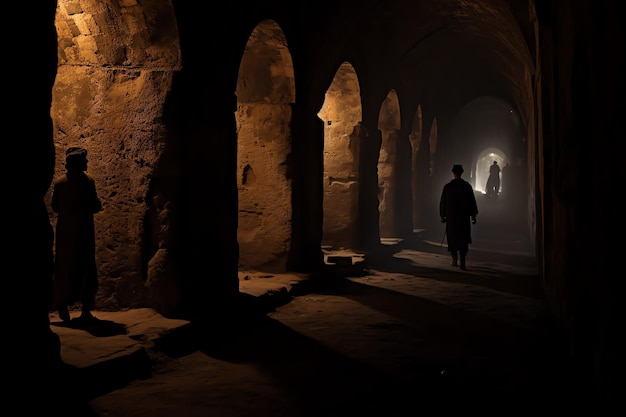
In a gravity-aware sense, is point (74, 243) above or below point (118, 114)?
below

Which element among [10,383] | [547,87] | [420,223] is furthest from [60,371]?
[420,223]

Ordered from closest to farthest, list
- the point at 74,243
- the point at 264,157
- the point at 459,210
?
the point at 74,243 → the point at 264,157 → the point at 459,210

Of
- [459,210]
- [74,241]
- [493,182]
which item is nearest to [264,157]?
[74,241]

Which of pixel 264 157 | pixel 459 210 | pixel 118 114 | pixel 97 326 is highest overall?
pixel 118 114

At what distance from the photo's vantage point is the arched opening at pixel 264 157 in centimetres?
758

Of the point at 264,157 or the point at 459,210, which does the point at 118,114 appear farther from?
the point at 459,210

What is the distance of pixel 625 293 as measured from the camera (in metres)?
2.46

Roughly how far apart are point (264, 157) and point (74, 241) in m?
3.58

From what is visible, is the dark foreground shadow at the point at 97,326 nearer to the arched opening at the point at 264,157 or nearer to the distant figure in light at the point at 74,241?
the distant figure in light at the point at 74,241

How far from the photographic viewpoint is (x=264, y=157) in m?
7.68

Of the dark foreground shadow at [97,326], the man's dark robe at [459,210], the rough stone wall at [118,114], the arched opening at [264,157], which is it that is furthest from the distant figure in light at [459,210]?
the dark foreground shadow at [97,326]

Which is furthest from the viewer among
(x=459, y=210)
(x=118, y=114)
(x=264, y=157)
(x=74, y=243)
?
(x=459, y=210)

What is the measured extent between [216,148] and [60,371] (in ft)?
8.94

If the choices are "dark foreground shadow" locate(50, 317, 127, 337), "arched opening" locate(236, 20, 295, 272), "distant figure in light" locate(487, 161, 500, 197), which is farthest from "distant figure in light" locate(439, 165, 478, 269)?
"distant figure in light" locate(487, 161, 500, 197)
